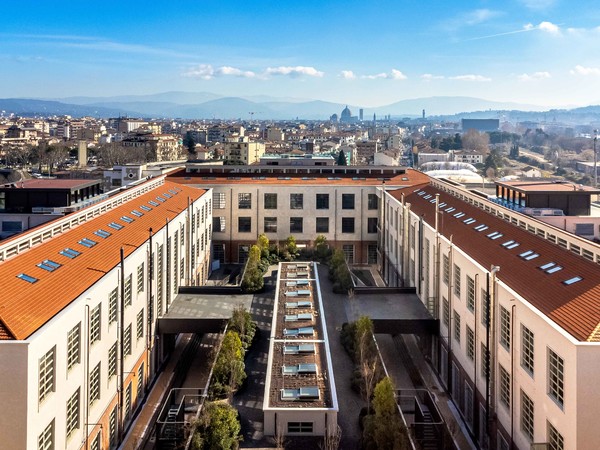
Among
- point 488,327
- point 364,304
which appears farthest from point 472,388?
point 364,304

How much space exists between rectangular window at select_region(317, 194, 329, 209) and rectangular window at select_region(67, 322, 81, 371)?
124 ft

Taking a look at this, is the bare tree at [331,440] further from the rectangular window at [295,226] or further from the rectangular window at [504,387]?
the rectangular window at [295,226]

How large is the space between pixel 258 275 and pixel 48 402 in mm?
22521

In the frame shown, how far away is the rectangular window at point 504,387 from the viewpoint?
21.1m

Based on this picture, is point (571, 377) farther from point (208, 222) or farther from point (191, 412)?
point (208, 222)

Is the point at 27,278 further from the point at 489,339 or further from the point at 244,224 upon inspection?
the point at 244,224

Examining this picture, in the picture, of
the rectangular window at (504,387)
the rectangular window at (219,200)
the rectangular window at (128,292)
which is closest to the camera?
the rectangular window at (504,387)

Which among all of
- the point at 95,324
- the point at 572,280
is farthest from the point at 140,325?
the point at 572,280

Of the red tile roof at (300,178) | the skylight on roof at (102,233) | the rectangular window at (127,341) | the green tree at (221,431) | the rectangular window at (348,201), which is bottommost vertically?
the green tree at (221,431)

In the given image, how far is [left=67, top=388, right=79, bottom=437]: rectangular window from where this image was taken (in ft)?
61.7

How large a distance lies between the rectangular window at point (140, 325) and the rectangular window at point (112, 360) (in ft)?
11.1

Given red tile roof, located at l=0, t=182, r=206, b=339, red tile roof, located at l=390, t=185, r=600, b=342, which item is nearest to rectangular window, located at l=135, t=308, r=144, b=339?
red tile roof, located at l=0, t=182, r=206, b=339

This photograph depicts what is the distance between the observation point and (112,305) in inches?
922

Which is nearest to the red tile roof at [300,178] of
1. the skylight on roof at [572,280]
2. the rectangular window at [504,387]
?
the rectangular window at [504,387]
